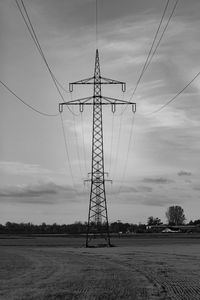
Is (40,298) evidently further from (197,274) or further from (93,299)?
(197,274)

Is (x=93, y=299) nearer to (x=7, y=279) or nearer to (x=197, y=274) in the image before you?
(x=7, y=279)

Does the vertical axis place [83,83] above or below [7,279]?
above

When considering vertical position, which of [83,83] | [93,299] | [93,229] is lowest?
[93,299]

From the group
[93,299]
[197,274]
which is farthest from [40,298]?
[197,274]

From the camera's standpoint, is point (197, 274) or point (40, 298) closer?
point (40, 298)

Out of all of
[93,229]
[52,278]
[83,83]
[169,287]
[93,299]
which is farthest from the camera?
[93,229]

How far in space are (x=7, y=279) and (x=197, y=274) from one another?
997 centimetres

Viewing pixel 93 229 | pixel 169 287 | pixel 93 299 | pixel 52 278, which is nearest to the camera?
pixel 93 299

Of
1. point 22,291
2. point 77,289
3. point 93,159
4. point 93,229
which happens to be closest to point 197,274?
point 77,289

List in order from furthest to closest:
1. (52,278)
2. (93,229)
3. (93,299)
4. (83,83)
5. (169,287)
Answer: (93,229) → (83,83) → (52,278) → (169,287) → (93,299)

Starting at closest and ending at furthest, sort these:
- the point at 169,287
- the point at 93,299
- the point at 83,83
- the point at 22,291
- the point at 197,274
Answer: the point at 93,299, the point at 22,291, the point at 169,287, the point at 197,274, the point at 83,83

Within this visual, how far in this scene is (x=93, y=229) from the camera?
3489 inches

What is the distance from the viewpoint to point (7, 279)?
26.2 metres

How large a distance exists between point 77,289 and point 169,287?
3.83 metres
